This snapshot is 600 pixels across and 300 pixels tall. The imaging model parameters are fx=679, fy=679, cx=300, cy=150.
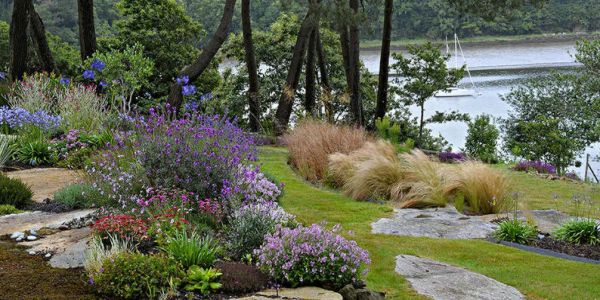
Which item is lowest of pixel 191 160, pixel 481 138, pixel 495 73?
pixel 481 138

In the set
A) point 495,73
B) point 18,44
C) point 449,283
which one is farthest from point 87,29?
point 495,73

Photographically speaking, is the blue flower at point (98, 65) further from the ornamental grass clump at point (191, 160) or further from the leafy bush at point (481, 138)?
the leafy bush at point (481, 138)

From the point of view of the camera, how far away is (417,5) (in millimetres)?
37188

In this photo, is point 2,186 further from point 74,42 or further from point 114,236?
point 74,42

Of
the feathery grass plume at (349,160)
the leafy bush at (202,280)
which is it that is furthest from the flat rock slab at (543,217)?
the leafy bush at (202,280)

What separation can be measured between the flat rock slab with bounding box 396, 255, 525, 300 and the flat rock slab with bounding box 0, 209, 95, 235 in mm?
2624

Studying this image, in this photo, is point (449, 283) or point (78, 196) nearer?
point (449, 283)

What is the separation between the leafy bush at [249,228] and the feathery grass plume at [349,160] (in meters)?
4.62

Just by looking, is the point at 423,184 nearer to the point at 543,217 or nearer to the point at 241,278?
the point at 543,217

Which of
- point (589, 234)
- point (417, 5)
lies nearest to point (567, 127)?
point (417, 5)

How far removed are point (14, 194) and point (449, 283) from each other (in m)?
3.79

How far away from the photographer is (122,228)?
459cm

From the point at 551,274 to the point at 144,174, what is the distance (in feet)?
11.4

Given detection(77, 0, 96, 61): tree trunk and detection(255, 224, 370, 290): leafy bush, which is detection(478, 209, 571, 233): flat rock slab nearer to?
detection(255, 224, 370, 290): leafy bush
